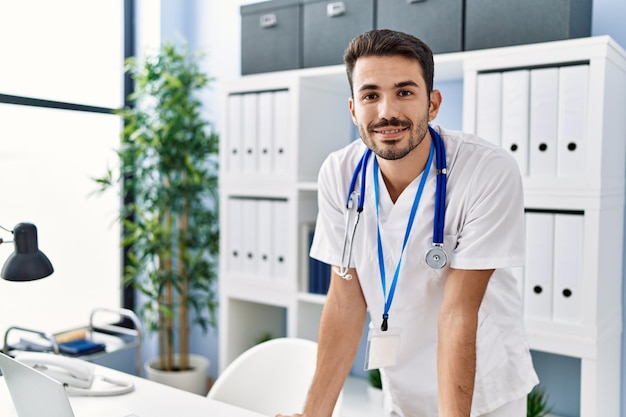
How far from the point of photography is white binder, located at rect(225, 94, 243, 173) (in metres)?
2.70

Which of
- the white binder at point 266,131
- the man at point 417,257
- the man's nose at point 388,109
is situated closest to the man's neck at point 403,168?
the man at point 417,257

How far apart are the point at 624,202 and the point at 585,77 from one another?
549mm

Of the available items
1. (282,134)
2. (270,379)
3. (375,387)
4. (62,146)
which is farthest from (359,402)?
(62,146)

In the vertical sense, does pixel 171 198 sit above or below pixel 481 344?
above

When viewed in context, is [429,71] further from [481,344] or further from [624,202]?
[624,202]

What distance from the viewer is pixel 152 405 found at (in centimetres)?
166

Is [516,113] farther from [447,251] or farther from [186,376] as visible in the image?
[186,376]

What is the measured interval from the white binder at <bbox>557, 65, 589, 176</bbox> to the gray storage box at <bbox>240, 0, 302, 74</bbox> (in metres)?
1.08

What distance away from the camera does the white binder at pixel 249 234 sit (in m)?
2.67

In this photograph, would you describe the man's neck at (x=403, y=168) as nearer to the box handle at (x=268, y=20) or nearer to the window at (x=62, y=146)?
the box handle at (x=268, y=20)

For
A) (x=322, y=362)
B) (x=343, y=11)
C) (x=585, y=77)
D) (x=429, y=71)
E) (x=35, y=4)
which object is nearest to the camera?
(x=429, y=71)

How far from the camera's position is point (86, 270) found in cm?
327

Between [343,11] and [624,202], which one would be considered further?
[343,11]

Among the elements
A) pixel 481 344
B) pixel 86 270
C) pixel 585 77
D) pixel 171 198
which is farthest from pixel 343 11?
pixel 86 270
